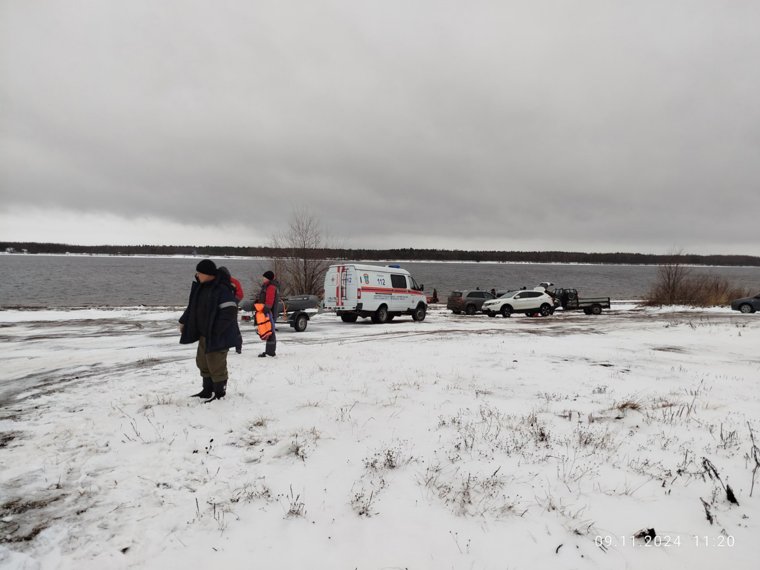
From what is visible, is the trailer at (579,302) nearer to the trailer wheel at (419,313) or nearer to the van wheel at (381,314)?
the trailer wheel at (419,313)

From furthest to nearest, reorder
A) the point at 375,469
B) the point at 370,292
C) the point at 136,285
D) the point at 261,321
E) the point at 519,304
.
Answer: the point at 136,285
the point at 519,304
the point at 370,292
the point at 261,321
the point at 375,469

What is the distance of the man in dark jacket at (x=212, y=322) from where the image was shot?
604 centimetres

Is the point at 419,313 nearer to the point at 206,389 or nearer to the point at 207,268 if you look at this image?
the point at 206,389

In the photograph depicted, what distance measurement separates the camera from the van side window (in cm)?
2105

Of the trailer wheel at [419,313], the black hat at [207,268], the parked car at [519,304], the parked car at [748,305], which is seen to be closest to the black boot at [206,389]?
the black hat at [207,268]

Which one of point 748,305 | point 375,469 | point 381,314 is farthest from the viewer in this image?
point 748,305

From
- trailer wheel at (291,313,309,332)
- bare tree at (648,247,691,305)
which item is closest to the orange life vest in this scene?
trailer wheel at (291,313,309,332)

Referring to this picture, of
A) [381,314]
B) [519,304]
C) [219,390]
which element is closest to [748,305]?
[519,304]

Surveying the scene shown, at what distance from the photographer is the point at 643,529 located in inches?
136

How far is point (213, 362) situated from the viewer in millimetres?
6133

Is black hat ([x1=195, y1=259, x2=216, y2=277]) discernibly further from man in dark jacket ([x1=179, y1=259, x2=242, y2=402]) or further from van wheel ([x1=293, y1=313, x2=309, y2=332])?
van wheel ([x1=293, y1=313, x2=309, y2=332])

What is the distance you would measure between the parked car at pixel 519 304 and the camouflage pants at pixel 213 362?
23.3 metres

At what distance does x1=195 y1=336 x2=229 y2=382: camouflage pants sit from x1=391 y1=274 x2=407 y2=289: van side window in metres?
15.1

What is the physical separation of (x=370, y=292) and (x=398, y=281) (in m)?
2.23
